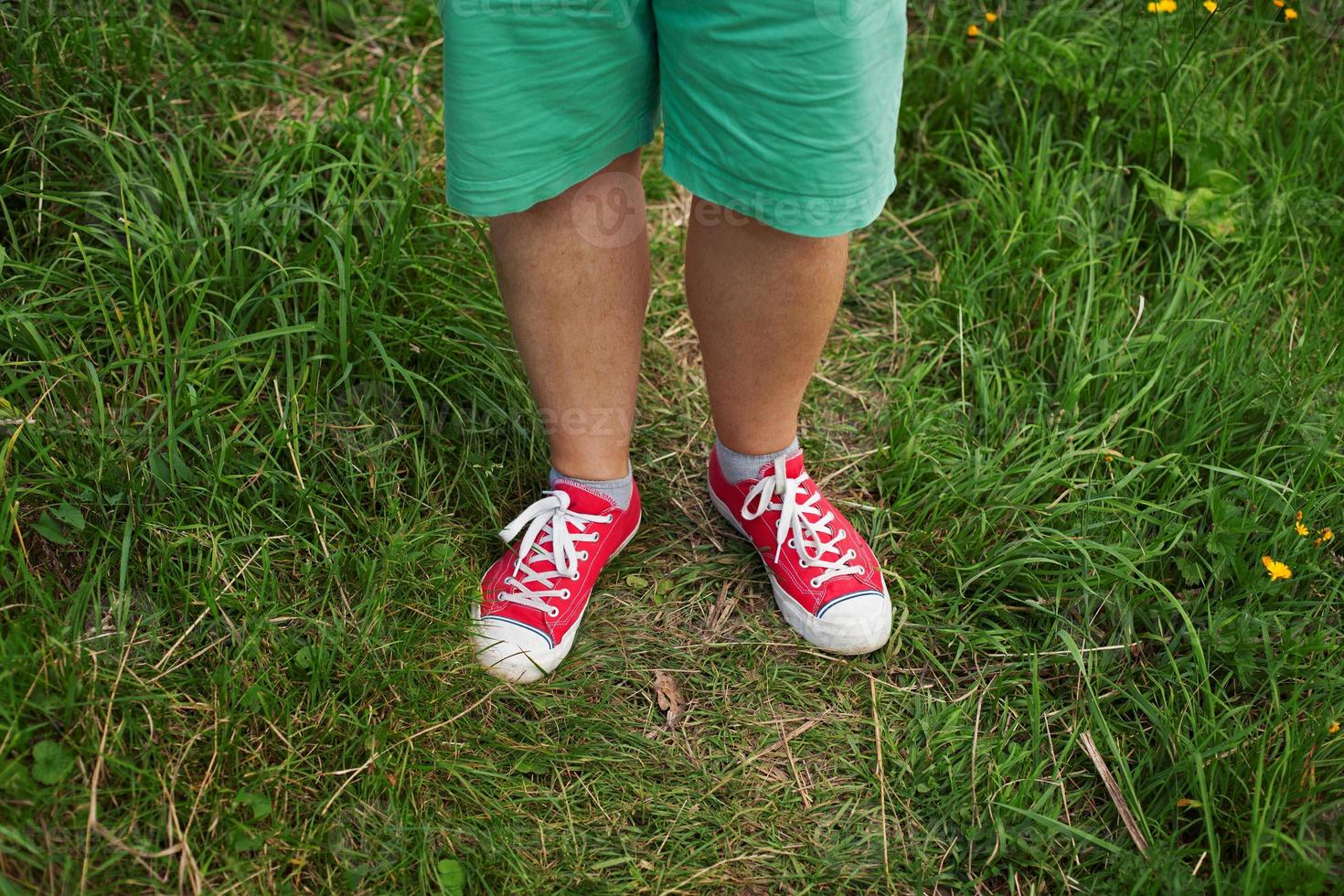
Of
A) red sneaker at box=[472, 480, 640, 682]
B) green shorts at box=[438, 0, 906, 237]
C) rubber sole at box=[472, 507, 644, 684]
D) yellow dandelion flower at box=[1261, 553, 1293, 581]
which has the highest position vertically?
green shorts at box=[438, 0, 906, 237]

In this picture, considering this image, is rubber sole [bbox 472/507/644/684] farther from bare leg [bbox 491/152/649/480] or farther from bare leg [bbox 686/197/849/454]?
bare leg [bbox 686/197/849/454]

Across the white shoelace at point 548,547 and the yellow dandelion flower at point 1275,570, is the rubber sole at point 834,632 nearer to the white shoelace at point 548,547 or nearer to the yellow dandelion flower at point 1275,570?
the white shoelace at point 548,547

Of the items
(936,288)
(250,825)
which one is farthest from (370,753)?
(936,288)

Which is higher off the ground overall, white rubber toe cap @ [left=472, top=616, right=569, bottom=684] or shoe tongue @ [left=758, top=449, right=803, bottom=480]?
shoe tongue @ [left=758, top=449, right=803, bottom=480]

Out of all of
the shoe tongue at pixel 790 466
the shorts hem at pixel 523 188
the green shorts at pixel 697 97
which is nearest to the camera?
the green shorts at pixel 697 97


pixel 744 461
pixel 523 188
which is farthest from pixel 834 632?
pixel 523 188

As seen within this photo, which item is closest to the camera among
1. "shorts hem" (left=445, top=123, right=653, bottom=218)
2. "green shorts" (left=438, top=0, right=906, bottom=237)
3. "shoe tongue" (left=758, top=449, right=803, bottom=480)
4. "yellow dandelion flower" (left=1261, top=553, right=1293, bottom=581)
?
"green shorts" (left=438, top=0, right=906, bottom=237)

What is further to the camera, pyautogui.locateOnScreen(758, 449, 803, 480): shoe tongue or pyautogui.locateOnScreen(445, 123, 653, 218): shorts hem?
pyautogui.locateOnScreen(758, 449, 803, 480): shoe tongue

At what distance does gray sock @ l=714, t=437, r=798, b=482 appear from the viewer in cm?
154

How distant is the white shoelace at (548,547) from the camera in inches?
57.7

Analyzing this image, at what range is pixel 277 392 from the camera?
1475 millimetres

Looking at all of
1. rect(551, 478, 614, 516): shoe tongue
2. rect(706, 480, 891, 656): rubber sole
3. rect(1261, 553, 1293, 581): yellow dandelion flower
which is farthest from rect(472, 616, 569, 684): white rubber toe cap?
rect(1261, 553, 1293, 581): yellow dandelion flower

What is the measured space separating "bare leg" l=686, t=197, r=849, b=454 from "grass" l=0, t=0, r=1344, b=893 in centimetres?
34

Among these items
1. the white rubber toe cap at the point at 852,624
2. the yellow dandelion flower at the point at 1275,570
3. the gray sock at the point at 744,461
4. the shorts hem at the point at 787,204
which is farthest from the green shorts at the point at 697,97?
the yellow dandelion flower at the point at 1275,570
